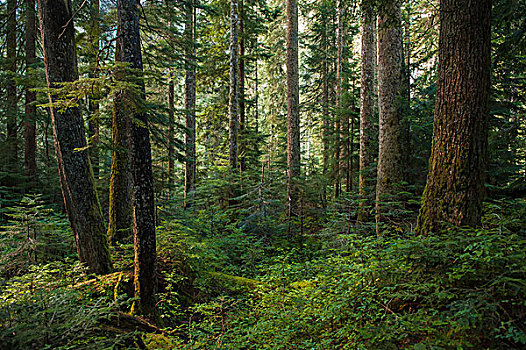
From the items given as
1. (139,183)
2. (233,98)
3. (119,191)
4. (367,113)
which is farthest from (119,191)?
(367,113)

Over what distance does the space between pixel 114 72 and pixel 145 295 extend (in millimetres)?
4006

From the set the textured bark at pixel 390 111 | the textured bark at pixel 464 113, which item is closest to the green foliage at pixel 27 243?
the textured bark at pixel 464 113

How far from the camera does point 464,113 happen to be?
12.6ft

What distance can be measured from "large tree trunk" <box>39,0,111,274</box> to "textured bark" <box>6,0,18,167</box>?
662 centimetres

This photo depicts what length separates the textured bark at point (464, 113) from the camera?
151 inches

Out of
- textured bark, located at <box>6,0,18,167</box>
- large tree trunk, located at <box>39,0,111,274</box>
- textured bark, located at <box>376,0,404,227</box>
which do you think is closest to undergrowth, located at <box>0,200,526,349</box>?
large tree trunk, located at <box>39,0,111,274</box>

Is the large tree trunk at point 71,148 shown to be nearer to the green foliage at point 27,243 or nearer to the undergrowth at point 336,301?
the undergrowth at point 336,301

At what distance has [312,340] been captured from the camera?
387cm

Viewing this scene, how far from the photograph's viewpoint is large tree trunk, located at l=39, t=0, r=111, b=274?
5805mm

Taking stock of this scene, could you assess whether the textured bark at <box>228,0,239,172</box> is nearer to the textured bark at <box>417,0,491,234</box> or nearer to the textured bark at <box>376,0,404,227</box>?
the textured bark at <box>376,0,404,227</box>

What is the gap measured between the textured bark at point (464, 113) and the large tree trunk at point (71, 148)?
651cm

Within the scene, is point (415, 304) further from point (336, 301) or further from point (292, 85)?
point (292, 85)

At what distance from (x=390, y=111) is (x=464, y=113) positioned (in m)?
3.97

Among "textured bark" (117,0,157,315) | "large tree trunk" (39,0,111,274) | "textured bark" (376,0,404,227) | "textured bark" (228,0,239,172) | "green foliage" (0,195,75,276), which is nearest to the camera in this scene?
"textured bark" (117,0,157,315)
